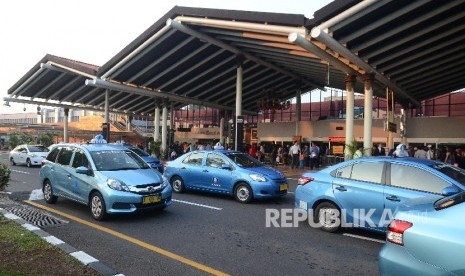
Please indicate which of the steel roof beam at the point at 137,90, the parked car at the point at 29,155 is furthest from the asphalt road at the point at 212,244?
the steel roof beam at the point at 137,90

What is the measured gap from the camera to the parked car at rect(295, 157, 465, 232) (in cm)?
620

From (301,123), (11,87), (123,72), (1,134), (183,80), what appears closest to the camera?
(123,72)

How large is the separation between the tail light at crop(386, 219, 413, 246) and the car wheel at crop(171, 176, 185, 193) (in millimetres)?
8794

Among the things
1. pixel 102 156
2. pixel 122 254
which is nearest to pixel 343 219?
pixel 122 254

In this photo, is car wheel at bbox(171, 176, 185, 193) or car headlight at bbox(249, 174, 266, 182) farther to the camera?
car wheel at bbox(171, 176, 185, 193)

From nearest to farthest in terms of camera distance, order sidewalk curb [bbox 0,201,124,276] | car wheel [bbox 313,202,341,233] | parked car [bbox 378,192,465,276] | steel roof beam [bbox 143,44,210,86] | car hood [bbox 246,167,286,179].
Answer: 1. parked car [bbox 378,192,465,276]
2. sidewalk curb [bbox 0,201,124,276]
3. car wheel [bbox 313,202,341,233]
4. car hood [bbox 246,167,286,179]
5. steel roof beam [bbox 143,44,210,86]

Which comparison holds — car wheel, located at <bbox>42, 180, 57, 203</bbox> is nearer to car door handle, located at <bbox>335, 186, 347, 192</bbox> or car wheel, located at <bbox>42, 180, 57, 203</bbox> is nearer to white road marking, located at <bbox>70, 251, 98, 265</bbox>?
white road marking, located at <bbox>70, 251, 98, 265</bbox>

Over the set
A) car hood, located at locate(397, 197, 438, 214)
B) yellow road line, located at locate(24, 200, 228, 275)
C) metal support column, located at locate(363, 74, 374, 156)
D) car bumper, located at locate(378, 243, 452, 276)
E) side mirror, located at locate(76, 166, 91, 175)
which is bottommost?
yellow road line, located at locate(24, 200, 228, 275)

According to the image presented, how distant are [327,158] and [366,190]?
20.8m

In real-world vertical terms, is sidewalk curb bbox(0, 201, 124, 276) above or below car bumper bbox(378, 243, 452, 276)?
below

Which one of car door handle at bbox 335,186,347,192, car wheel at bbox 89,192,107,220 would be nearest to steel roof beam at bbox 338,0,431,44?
car door handle at bbox 335,186,347,192

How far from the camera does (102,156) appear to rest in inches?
342

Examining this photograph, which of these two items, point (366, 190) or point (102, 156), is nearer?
point (366, 190)

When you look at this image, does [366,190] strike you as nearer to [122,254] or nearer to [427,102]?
[122,254]
